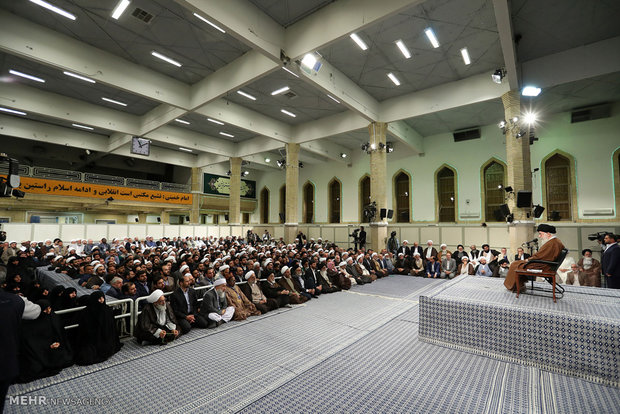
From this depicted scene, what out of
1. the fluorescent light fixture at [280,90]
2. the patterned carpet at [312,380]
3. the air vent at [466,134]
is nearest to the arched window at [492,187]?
the air vent at [466,134]

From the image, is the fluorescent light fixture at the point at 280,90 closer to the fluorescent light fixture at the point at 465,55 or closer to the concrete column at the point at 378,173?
the concrete column at the point at 378,173

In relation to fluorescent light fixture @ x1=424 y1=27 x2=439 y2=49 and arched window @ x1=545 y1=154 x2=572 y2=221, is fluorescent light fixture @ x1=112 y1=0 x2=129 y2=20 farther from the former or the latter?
arched window @ x1=545 y1=154 x2=572 y2=221

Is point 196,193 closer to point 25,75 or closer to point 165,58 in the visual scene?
point 25,75

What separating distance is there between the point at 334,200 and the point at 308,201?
2.23 metres

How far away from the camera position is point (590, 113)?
35.3 feet

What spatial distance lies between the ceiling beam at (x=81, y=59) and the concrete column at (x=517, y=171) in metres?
10.2

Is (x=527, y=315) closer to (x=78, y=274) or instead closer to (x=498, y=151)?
(x=78, y=274)

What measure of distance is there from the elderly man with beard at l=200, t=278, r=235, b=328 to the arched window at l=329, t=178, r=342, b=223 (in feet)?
46.1

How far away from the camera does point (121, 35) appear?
734cm

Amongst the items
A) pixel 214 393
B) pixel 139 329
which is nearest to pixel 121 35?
pixel 139 329

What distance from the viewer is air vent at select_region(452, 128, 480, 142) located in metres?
13.2

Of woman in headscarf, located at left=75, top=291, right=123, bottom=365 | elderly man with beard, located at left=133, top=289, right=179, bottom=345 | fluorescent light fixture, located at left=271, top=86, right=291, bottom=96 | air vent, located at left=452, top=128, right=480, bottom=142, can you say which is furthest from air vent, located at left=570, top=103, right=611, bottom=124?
woman in headscarf, located at left=75, top=291, right=123, bottom=365

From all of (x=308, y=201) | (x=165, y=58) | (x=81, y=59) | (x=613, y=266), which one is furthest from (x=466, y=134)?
(x=81, y=59)

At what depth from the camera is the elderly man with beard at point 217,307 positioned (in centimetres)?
429
